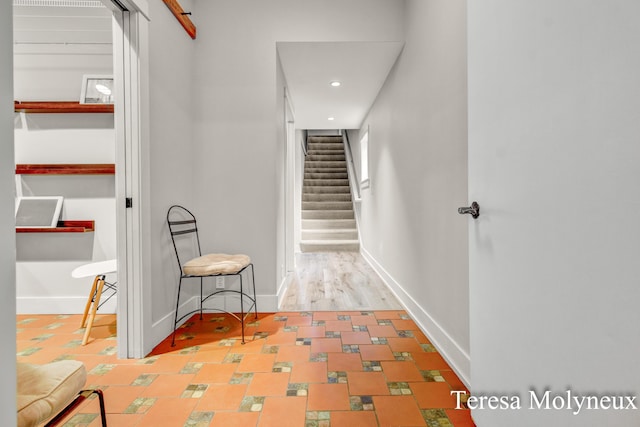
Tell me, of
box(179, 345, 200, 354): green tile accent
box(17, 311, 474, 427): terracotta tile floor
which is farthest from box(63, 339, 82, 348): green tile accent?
box(179, 345, 200, 354): green tile accent

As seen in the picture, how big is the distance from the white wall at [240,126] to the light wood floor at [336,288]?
0.44 meters

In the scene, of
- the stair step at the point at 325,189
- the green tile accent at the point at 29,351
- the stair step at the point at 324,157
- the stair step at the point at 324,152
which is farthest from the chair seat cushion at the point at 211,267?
the stair step at the point at 324,152

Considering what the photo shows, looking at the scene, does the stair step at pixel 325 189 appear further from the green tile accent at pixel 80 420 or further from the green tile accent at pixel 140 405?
the green tile accent at pixel 80 420

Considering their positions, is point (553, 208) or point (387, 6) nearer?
point (553, 208)

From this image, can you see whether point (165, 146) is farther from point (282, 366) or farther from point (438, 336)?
point (438, 336)

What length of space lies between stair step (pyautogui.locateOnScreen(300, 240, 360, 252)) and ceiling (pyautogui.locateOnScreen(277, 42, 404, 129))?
2256 millimetres

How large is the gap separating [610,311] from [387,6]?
278 cm

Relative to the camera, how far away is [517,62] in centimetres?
89

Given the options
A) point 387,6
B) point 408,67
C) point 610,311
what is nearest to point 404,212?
point 408,67

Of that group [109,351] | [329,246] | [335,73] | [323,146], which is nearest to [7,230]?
[109,351]

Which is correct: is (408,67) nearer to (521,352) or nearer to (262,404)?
(521,352)

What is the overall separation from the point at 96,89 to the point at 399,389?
3.06 metres

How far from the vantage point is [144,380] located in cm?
160

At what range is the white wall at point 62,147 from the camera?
2494mm
